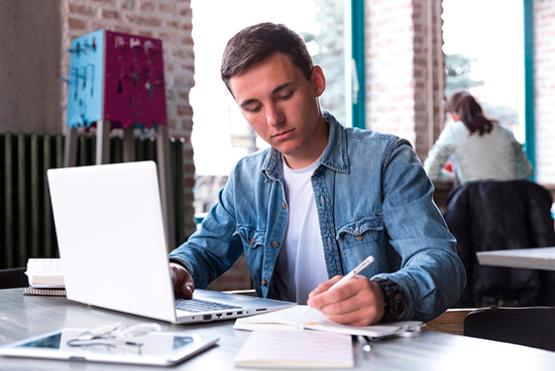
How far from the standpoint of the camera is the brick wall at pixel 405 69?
5.04 meters

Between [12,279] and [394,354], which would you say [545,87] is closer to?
[12,279]

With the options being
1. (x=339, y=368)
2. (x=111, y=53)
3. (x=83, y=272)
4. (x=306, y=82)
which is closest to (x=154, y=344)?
(x=339, y=368)

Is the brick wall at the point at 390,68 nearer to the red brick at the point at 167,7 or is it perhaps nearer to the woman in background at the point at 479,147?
the woman in background at the point at 479,147

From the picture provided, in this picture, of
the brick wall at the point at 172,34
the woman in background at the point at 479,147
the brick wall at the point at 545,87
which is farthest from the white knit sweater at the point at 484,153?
the brick wall at the point at 545,87

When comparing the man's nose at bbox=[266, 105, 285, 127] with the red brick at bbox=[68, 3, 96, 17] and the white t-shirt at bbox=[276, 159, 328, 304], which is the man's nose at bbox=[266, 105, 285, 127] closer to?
the white t-shirt at bbox=[276, 159, 328, 304]

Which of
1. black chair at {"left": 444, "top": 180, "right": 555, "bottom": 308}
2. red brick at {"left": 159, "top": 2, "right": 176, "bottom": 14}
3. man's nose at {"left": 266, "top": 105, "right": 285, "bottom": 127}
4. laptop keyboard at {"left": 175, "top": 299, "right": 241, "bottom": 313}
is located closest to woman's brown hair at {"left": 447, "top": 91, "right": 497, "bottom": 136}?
black chair at {"left": 444, "top": 180, "right": 555, "bottom": 308}

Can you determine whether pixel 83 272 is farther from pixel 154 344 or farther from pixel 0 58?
pixel 0 58

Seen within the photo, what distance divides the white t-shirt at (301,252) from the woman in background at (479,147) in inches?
112

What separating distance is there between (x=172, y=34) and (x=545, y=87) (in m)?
3.35

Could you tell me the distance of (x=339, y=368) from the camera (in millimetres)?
915

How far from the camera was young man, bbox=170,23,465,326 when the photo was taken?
5.21 ft

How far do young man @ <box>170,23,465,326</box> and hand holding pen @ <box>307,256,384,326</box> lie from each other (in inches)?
13.3

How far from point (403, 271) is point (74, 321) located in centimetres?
56

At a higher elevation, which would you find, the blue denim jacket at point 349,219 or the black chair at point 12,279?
the blue denim jacket at point 349,219
